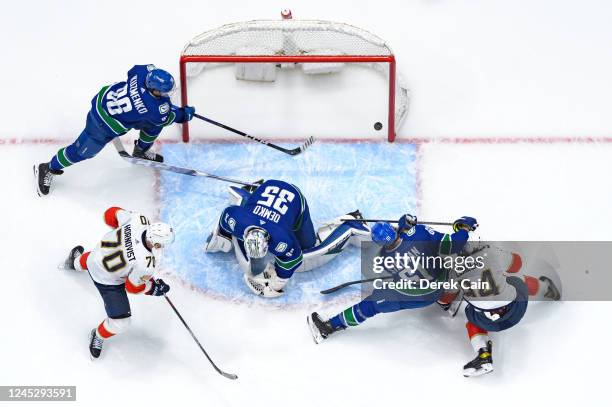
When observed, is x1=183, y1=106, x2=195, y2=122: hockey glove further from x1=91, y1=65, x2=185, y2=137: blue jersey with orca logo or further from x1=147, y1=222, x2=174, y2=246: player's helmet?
x1=147, y1=222, x2=174, y2=246: player's helmet

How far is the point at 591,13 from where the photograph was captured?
859cm

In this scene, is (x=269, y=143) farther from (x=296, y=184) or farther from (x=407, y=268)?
(x=407, y=268)

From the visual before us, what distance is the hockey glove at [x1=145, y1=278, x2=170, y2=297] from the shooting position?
669cm

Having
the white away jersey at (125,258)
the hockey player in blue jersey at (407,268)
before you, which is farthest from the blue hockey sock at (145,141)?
the hockey player in blue jersey at (407,268)

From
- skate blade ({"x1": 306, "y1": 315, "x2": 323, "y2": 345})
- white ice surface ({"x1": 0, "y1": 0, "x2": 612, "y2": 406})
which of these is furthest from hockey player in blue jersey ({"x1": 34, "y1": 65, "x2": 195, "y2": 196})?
skate blade ({"x1": 306, "y1": 315, "x2": 323, "y2": 345})

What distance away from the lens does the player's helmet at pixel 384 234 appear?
6625mm

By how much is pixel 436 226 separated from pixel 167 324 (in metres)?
1.81

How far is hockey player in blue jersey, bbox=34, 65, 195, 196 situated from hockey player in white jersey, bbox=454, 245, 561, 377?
2.07 m

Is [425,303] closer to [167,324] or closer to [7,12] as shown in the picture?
[167,324]

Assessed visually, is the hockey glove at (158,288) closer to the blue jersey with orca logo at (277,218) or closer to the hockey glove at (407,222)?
the blue jersey with orca logo at (277,218)

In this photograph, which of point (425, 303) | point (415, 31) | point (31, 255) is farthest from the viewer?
point (415, 31)

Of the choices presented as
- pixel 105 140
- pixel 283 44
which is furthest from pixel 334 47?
pixel 105 140

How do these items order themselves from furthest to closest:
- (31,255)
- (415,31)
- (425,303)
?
(415,31) → (31,255) → (425,303)

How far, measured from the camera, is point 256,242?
6660mm
